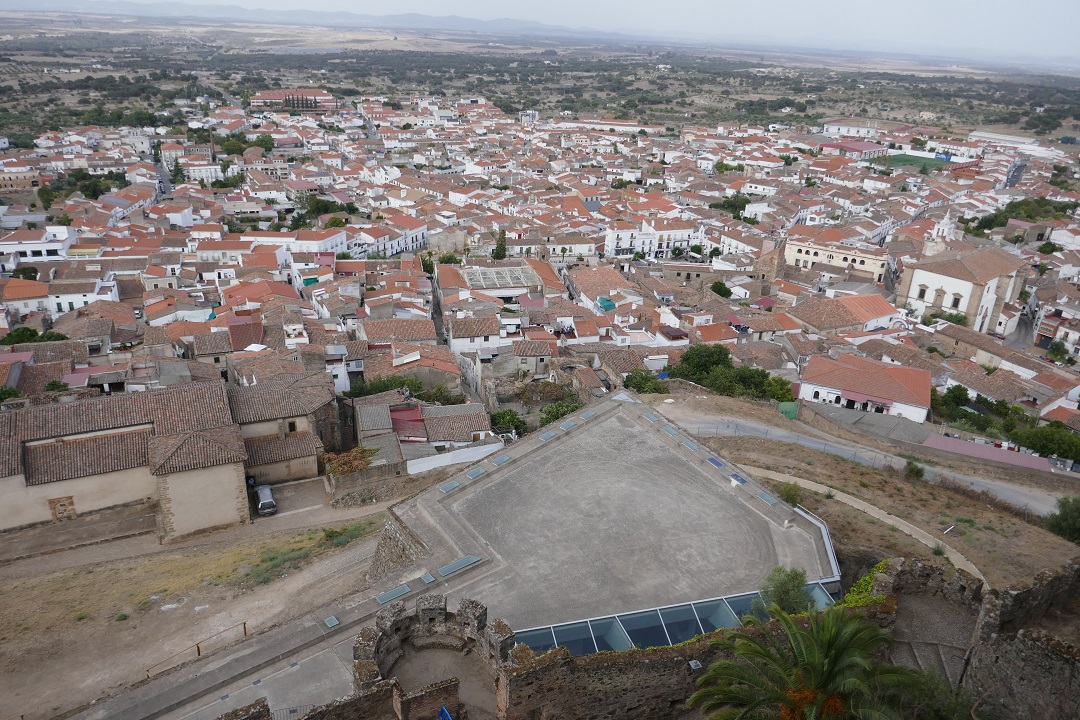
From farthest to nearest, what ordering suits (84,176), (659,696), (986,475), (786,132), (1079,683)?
(786,132) → (84,176) → (986,475) → (659,696) → (1079,683)

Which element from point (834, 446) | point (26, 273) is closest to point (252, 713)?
point (834, 446)

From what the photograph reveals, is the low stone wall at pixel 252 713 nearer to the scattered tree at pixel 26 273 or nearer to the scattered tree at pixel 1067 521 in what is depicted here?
the scattered tree at pixel 1067 521

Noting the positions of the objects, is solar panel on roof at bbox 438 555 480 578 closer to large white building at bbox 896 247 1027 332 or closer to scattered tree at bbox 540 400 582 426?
scattered tree at bbox 540 400 582 426

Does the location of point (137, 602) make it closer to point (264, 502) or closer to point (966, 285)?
point (264, 502)

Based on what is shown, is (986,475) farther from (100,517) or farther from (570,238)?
(570,238)

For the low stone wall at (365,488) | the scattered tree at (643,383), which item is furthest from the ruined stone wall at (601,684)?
the scattered tree at (643,383)

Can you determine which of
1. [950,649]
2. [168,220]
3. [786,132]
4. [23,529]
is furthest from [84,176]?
[786,132]
